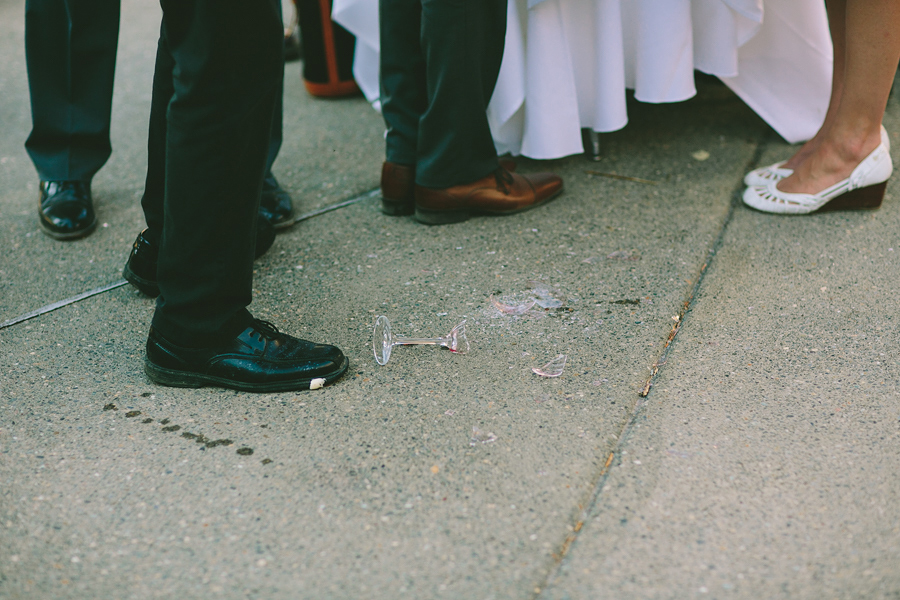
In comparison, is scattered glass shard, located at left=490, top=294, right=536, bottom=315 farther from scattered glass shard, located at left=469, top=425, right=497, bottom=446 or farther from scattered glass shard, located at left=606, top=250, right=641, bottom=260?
scattered glass shard, located at left=469, top=425, right=497, bottom=446

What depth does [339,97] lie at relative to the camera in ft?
10.1

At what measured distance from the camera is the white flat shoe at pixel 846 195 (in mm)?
1988

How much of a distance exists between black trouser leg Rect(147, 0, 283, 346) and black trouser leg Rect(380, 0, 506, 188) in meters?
0.70

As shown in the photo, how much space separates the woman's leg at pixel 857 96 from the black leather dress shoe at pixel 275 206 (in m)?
1.40

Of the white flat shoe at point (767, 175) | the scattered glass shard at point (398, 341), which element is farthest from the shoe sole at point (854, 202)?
the scattered glass shard at point (398, 341)

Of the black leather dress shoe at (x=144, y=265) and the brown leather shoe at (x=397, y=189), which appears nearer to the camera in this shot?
the black leather dress shoe at (x=144, y=265)

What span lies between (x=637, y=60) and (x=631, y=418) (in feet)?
4.21

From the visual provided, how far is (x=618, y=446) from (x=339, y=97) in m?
2.21

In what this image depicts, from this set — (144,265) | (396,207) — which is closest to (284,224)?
(396,207)

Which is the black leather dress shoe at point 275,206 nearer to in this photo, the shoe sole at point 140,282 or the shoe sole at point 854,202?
the shoe sole at point 140,282

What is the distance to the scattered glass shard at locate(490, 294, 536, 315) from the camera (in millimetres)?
1704

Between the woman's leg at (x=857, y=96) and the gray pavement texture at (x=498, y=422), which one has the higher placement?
the woman's leg at (x=857, y=96)

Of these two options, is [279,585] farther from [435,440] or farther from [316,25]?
[316,25]

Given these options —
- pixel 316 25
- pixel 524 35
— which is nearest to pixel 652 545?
pixel 524 35
